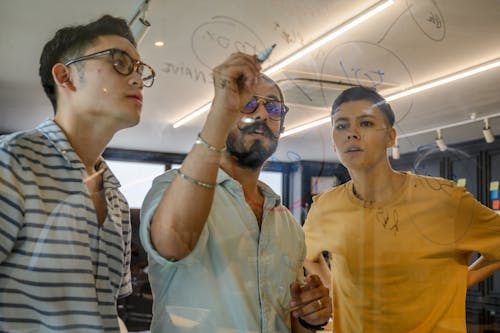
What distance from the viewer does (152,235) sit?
49cm

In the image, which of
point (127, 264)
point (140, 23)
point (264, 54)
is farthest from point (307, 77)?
point (127, 264)

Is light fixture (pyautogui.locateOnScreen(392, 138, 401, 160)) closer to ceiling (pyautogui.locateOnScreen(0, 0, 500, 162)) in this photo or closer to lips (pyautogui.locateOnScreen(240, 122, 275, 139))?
ceiling (pyautogui.locateOnScreen(0, 0, 500, 162))

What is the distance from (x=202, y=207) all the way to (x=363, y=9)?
1.40 feet

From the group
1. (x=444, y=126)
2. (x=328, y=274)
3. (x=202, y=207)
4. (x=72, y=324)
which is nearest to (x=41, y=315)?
(x=72, y=324)

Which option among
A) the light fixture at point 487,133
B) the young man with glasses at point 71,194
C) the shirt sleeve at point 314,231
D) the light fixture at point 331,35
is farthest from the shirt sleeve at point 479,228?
the young man with glasses at point 71,194

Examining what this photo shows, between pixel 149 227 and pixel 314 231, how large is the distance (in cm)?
32

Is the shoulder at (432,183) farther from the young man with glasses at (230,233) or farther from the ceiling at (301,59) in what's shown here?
the young man with glasses at (230,233)

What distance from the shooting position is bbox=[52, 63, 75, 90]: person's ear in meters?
0.50

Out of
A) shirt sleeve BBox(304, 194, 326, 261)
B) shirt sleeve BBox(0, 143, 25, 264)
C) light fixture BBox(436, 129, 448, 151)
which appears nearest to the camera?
shirt sleeve BBox(0, 143, 25, 264)

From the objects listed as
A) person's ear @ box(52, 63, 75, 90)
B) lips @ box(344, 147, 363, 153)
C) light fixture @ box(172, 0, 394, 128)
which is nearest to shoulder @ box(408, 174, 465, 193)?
lips @ box(344, 147, 363, 153)

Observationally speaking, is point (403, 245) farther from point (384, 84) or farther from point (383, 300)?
→ point (384, 84)

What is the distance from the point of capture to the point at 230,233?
1.87 ft

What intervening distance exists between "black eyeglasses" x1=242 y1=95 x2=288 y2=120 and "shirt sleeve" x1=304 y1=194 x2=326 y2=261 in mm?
157

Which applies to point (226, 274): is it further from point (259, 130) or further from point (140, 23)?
point (140, 23)
